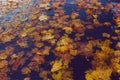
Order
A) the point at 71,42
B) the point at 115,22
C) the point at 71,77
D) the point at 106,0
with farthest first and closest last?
the point at 106,0, the point at 115,22, the point at 71,42, the point at 71,77

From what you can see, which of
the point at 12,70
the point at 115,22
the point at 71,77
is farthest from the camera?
the point at 115,22

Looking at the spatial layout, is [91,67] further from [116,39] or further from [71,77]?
[116,39]

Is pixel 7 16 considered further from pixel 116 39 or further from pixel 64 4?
pixel 116 39

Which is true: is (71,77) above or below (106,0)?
below

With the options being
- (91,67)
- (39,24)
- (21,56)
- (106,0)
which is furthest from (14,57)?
(106,0)

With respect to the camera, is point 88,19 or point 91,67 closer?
point 91,67

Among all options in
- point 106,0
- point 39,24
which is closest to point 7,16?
point 39,24

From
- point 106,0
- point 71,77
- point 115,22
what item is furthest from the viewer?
point 106,0

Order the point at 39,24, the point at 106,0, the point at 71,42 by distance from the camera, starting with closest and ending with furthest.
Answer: the point at 71,42 → the point at 39,24 → the point at 106,0

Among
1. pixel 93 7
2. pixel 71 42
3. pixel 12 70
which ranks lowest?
pixel 12 70
